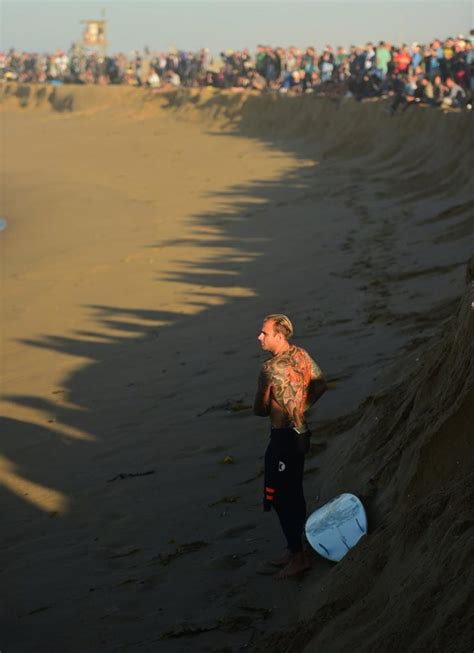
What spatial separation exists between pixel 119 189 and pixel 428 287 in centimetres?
1649

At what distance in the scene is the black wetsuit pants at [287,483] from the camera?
258 inches

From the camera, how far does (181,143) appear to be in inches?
1496

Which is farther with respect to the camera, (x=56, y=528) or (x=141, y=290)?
(x=141, y=290)

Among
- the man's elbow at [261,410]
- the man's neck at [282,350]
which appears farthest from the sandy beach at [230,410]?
the man's neck at [282,350]

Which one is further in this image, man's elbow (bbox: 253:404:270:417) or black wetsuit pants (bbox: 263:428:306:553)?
man's elbow (bbox: 253:404:270:417)

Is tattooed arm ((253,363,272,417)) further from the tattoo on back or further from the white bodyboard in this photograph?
the white bodyboard

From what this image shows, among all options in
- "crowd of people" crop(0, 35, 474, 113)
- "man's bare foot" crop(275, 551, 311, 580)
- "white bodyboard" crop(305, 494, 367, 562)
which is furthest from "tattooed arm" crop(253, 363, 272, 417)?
"crowd of people" crop(0, 35, 474, 113)

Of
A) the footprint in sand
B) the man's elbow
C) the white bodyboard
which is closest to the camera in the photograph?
the white bodyboard

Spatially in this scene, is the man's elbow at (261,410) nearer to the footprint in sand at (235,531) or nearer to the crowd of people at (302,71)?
the footprint in sand at (235,531)

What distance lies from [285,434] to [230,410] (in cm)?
331

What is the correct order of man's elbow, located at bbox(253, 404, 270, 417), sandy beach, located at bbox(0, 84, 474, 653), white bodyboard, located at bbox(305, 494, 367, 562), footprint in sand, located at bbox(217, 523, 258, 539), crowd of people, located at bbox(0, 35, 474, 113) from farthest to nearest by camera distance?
crowd of people, located at bbox(0, 35, 474, 113) < footprint in sand, located at bbox(217, 523, 258, 539) < man's elbow, located at bbox(253, 404, 270, 417) < white bodyboard, located at bbox(305, 494, 367, 562) < sandy beach, located at bbox(0, 84, 474, 653)

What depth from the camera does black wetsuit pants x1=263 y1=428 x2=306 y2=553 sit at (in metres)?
6.55

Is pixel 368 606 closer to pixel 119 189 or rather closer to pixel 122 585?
pixel 122 585

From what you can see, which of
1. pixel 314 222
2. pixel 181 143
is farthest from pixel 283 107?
pixel 314 222
